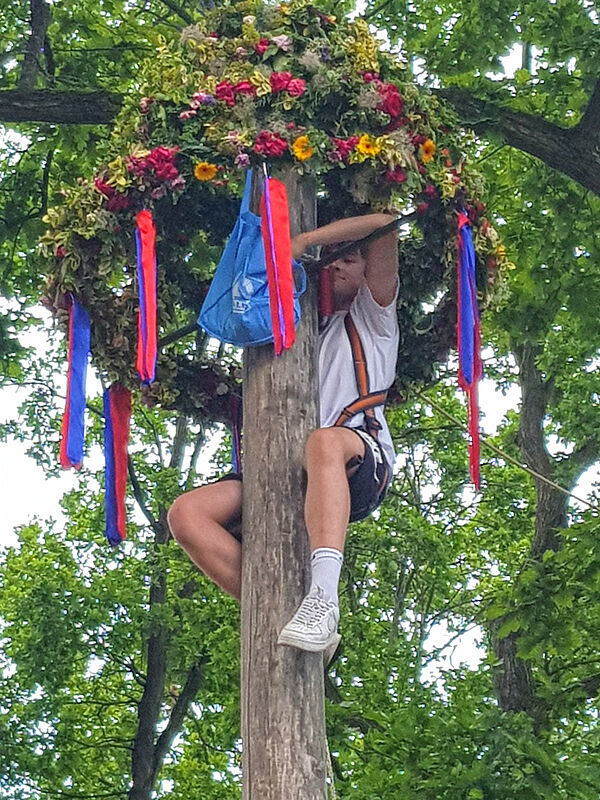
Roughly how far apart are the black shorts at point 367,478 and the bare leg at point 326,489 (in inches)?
6.4

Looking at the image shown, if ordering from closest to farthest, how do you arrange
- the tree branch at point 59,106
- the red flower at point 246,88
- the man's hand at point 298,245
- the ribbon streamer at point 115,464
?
the man's hand at point 298,245 → the red flower at point 246,88 → the ribbon streamer at point 115,464 → the tree branch at point 59,106

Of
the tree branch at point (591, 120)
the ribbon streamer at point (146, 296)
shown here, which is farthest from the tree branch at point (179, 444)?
the ribbon streamer at point (146, 296)

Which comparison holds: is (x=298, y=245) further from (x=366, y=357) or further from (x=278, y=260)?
(x=366, y=357)

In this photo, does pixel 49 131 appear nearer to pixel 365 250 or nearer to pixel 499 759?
pixel 365 250

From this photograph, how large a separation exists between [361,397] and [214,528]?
72cm

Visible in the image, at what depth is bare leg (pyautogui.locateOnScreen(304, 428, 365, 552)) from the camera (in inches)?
153

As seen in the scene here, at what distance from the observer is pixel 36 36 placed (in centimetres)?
711

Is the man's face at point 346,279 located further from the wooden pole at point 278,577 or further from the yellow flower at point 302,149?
the yellow flower at point 302,149

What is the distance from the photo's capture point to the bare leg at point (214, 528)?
418 cm

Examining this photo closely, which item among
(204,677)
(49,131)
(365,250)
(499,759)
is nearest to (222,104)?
(365,250)

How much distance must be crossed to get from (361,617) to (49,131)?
7.20m

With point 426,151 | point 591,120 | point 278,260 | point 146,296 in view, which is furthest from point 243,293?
point 591,120

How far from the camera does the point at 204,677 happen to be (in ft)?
41.2

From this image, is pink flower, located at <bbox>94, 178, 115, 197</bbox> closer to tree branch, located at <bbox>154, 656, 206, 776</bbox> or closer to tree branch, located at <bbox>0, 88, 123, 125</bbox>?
tree branch, located at <bbox>0, 88, 123, 125</bbox>
